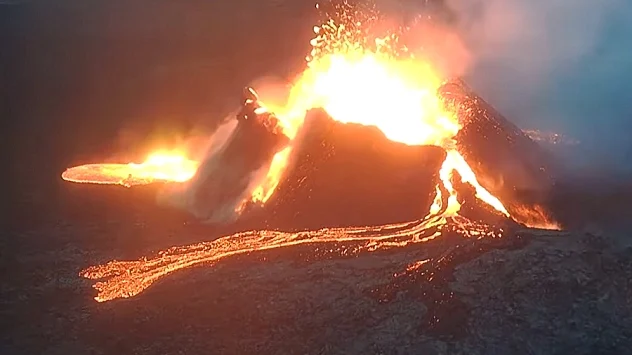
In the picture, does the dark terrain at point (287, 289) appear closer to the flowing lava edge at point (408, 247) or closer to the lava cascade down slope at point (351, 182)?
the flowing lava edge at point (408, 247)

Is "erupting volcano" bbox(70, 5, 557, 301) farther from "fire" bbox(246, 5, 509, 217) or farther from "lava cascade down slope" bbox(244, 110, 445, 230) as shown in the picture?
"lava cascade down slope" bbox(244, 110, 445, 230)

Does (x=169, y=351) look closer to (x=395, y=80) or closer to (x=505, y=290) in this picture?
(x=505, y=290)

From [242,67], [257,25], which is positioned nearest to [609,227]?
[242,67]

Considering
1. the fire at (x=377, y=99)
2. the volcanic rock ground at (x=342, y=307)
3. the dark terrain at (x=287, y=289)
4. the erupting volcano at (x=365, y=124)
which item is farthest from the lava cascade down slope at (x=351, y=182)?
the volcanic rock ground at (x=342, y=307)

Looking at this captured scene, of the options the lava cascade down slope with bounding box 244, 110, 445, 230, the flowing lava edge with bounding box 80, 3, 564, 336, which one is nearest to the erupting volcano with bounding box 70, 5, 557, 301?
the flowing lava edge with bounding box 80, 3, 564, 336

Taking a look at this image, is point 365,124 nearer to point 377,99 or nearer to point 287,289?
point 377,99

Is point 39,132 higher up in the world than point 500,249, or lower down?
higher up
